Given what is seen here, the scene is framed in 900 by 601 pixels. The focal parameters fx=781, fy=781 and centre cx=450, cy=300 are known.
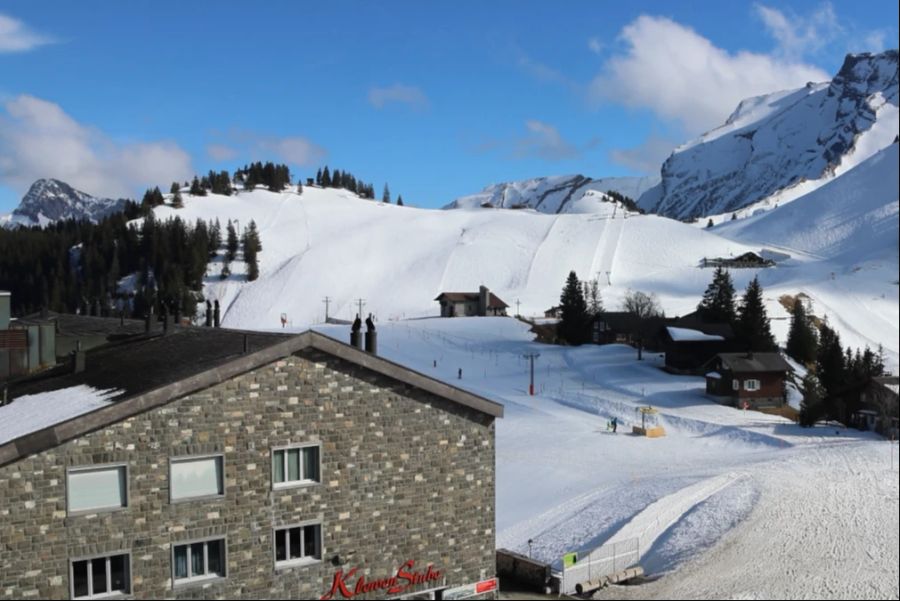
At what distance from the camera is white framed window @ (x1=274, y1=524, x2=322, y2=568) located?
11.8m

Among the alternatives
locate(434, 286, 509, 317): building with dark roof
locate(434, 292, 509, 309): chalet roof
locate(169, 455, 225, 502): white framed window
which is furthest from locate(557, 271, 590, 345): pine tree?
locate(169, 455, 225, 502): white framed window

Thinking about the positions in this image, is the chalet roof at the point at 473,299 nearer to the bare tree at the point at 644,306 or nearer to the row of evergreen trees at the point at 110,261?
the bare tree at the point at 644,306

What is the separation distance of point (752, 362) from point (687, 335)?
7.07 meters

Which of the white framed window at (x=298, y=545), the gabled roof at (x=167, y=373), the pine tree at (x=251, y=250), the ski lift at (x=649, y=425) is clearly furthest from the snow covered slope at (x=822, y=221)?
the white framed window at (x=298, y=545)

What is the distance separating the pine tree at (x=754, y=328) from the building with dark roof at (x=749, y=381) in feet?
16.3

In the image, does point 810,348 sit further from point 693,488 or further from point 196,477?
point 196,477

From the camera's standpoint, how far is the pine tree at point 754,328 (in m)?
47.2

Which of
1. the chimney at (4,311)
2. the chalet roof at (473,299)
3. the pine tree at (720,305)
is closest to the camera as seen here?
the chimney at (4,311)

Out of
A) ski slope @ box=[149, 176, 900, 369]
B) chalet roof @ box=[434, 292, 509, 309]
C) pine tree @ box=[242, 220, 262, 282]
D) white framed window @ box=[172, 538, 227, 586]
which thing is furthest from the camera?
pine tree @ box=[242, 220, 262, 282]

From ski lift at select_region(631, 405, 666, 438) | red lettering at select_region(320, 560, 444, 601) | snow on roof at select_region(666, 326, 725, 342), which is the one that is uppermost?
snow on roof at select_region(666, 326, 725, 342)

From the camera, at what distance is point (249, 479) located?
453 inches

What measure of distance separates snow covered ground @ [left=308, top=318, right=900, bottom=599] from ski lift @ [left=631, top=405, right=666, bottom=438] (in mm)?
557

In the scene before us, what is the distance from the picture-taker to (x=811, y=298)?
6694cm

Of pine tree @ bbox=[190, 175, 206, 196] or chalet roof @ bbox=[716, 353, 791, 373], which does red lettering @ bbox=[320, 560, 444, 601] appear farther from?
pine tree @ bbox=[190, 175, 206, 196]
